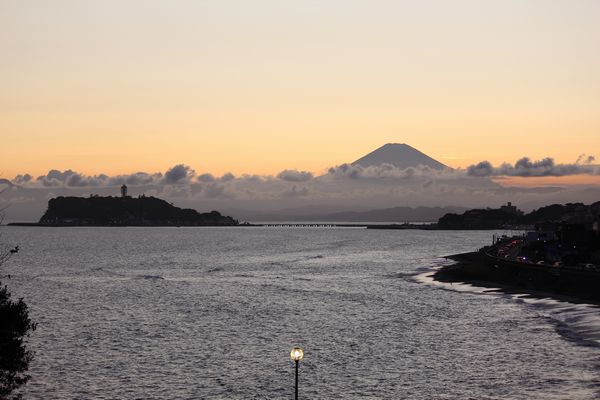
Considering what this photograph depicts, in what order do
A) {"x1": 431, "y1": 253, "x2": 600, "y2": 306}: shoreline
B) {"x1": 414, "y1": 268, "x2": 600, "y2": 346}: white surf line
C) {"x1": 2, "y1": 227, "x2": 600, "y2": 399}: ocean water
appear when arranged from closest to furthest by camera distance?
{"x1": 2, "y1": 227, "x2": 600, "y2": 399}: ocean water, {"x1": 414, "y1": 268, "x2": 600, "y2": 346}: white surf line, {"x1": 431, "y1": 253, "x2": 600, "y2": 306}: shoreline

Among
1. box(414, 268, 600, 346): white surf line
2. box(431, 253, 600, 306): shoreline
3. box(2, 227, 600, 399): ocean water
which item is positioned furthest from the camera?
box(431, 253, 600, 306): shoreline

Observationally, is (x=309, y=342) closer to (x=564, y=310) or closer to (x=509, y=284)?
(x=564, y=310)

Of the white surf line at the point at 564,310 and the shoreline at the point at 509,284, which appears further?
the shoreline at the point at 509,284

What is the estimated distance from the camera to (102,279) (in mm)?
136875

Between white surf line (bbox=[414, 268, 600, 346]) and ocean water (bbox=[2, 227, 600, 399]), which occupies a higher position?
white surf line (bbox=[414, 268, 600, 346])

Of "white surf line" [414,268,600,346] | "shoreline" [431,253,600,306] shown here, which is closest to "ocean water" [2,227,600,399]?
"white surf line" [414,268,600,346]

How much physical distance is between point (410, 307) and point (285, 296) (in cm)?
2221

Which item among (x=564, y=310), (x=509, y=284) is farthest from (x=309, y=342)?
(x=509, y=284)

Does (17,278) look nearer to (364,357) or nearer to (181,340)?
(181,340)

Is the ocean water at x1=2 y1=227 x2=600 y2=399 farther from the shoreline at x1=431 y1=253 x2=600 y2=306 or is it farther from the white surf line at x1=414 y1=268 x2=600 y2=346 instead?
the shoreline at x1=431 y1=253 x2=600 y2=306

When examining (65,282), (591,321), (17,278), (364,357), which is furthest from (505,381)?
(17,278)

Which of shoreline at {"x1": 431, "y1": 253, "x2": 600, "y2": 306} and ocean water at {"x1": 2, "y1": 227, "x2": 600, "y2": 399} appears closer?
ocean water at {"x1": 2, "y1": 227, "x2": 600, "y2": 399}

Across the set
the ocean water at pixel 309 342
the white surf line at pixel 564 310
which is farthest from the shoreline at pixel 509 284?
the ocean water at pixel 309 342

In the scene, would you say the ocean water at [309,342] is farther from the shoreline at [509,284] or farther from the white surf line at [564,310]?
the shoreline at [509,284]
